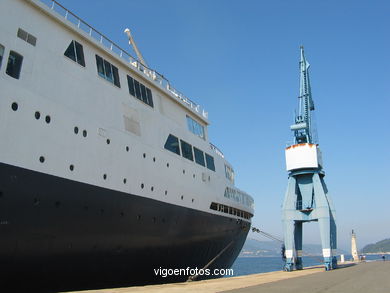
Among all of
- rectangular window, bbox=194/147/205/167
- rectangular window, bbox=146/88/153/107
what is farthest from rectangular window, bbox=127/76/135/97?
rectangular window, bbox=194/147/205/167

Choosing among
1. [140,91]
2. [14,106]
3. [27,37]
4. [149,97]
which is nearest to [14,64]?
[27,37]

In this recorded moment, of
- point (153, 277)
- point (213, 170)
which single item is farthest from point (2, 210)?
point (213, 170)

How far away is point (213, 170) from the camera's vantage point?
75.7 feet

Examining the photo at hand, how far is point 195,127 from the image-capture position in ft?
74.4

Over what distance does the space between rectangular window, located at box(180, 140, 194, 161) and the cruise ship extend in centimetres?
7

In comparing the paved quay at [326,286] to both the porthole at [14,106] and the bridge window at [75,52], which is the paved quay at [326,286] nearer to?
the porthole at [14,106]

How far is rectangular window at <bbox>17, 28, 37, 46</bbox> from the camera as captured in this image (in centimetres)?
1129

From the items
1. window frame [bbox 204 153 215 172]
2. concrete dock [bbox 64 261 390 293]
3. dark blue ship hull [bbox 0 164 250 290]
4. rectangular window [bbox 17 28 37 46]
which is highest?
A: rectangular window [bbox 17 28 37 46]

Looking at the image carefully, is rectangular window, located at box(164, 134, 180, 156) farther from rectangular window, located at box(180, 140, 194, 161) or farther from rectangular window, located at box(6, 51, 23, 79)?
rectangular window, located at box(6, 51, 23, 79)

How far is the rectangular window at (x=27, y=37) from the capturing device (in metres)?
11.3

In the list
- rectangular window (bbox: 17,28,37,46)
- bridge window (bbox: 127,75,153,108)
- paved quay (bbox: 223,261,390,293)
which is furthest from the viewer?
bridge window (bbox: 127,75,153,108)

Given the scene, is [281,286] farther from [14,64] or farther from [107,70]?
[14,64]

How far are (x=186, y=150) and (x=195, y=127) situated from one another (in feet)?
9.99

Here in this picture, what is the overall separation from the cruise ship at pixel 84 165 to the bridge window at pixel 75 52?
4 cm
